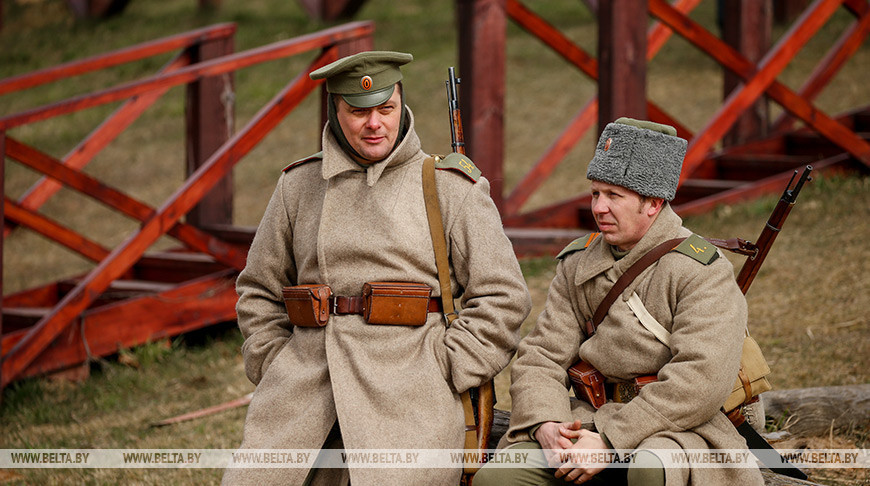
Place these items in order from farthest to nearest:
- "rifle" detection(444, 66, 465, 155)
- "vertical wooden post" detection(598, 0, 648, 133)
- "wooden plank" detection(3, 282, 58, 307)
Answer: "wooden plank" detection(3, 282, 58, 307) < "vertical wooden post" detection(598, 0, 648, 133) < "rifle" detection(444, 66, 465, 155)

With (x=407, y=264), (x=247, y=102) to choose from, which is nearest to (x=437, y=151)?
(x=247, y=102)

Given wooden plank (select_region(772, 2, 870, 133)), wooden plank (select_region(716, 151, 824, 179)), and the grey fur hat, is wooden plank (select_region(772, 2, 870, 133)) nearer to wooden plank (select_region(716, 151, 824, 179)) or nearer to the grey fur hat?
wooden plank (select_region(716, 151, 824, 179))

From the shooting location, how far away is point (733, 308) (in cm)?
259

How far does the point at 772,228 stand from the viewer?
2855 mm

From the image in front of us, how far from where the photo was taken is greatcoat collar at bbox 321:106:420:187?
2975mm

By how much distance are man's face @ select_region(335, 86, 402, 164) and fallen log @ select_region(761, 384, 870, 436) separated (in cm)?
194

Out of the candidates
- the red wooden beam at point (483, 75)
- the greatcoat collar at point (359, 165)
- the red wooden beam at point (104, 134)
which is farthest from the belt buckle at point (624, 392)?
the red wooden beam at point (104, 134)

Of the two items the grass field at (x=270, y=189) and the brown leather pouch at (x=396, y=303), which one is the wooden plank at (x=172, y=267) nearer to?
the grass field at (x=270, y=189)

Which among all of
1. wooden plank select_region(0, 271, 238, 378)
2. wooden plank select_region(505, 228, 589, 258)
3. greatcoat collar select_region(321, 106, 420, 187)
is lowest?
wooden plank select_region(0, 271, 238, 378)

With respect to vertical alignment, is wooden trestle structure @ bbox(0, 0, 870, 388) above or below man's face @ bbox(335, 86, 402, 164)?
below

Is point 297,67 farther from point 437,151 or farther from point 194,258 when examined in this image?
point 194,258

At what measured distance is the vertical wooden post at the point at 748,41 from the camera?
7902 mm

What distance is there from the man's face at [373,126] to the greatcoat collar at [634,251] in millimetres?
664

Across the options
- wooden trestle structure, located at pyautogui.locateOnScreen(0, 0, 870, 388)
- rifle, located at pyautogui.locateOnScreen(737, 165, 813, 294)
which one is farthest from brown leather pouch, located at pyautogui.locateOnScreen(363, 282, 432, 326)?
wooden trestle structure, located at pyautogui.locateOnScreen(0, 0, 870, 388)
